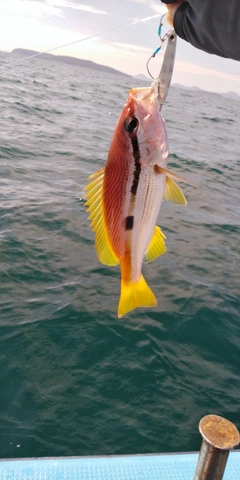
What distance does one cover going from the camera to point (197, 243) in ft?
25.6

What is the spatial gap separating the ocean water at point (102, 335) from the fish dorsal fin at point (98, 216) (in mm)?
2475

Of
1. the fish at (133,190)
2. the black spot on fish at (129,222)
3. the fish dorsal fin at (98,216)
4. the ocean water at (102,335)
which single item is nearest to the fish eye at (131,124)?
the fish at (133,190)

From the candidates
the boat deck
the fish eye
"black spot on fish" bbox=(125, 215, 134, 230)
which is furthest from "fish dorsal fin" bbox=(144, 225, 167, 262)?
the boat deck

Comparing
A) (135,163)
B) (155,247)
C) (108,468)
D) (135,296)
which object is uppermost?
(135,163)

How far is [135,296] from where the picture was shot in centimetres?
197

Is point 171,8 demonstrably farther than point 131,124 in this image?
Yes

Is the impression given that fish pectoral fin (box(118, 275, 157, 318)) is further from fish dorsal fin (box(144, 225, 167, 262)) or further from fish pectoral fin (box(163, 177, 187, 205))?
fish pectoral fin (box(163, 177, 187, 205))

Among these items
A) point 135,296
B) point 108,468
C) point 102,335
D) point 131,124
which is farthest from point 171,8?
point 102,335

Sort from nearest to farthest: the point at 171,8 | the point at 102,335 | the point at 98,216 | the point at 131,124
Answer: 1. the point at 131,124
2. the point at 98,216
3. the point at 171,8
4. the point at 102,335

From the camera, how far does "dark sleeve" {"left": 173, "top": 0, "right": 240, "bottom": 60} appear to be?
1.74 metres

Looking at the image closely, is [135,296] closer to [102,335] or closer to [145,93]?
[145,93]

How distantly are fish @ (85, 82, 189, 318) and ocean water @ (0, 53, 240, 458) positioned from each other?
2.45 meters

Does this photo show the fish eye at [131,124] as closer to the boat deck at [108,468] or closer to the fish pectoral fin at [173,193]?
the fish pectoral fin at [173,193]

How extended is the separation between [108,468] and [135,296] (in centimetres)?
166
